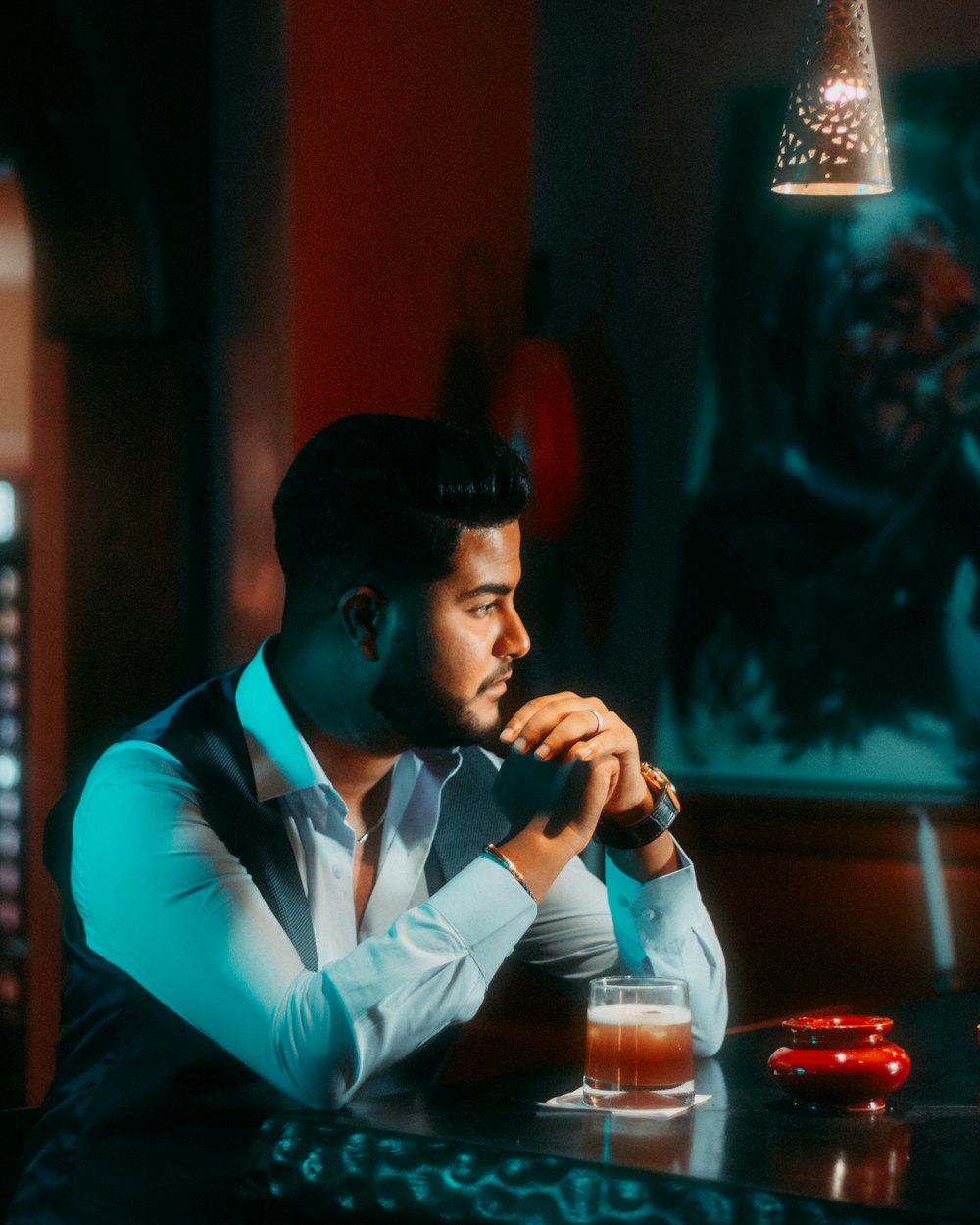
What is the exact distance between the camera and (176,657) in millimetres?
3512

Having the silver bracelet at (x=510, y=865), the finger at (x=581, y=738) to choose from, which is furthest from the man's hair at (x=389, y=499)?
the silver bracelet at (x=510, y=865)

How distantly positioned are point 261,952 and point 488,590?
50cm

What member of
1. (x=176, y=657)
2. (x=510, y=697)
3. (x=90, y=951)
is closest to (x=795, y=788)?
(x=510, y=697)

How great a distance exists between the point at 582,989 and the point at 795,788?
1.96 metres

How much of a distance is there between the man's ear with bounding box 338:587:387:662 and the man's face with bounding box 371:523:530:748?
27 millimetres

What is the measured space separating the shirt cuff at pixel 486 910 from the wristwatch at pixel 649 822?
28 centimetres

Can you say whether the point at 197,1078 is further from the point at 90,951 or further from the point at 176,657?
the point at 176,657

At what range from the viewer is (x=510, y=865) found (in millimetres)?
1670

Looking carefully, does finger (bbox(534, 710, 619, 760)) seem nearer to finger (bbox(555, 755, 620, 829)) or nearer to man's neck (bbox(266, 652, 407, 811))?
finger (bbox(555, 755, 620, 829))

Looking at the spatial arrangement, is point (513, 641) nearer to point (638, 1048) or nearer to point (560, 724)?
point (560, 724)

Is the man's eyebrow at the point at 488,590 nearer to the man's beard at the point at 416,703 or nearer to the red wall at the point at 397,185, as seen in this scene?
the man's beard at the point at 416,703

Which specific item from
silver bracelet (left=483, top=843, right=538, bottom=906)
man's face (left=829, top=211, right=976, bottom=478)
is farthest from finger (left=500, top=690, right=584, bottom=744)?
man's face (left=829, top=211, right=976, bottom=478)

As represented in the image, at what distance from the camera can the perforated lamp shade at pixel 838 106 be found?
81.7 inches

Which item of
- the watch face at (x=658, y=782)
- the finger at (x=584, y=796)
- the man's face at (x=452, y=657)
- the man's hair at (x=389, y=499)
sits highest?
the man's hair at (x=389, y=499)
